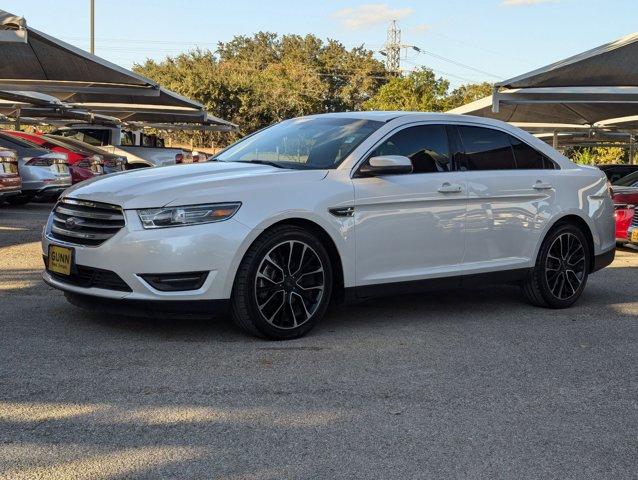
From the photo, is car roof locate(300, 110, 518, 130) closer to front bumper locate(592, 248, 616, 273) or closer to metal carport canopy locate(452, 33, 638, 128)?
front bumper locate(592, 248, 616, 273)

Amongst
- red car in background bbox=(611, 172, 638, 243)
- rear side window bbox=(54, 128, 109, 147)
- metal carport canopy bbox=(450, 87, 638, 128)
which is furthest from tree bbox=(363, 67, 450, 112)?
red car in background bbox=(611, 172, 638, 243)

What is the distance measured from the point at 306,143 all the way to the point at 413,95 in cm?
4966

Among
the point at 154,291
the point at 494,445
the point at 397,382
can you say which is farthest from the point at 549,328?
the point at 154,291

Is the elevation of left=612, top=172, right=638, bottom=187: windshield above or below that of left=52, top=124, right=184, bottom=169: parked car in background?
below

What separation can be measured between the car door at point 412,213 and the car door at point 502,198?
16 centimetres

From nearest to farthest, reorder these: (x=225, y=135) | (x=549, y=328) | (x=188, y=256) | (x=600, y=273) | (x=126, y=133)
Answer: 1. (x=188, y=256)
2. (x=549, y=328)
3. (x=600, y=273)
4. (x=126, y=133)
5. (x=225, y=135)

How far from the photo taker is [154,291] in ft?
16.3

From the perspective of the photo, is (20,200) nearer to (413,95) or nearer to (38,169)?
(38,169)

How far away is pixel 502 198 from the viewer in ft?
21.0

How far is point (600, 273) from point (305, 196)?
4.99 meters

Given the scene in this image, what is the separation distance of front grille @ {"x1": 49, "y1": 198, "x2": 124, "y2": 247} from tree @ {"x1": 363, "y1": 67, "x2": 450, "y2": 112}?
4755 centimetres

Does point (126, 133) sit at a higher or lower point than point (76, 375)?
higher

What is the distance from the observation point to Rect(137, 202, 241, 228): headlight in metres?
4.96

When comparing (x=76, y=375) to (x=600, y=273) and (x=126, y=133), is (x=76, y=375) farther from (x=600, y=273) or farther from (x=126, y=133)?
(x=126, y=133)
